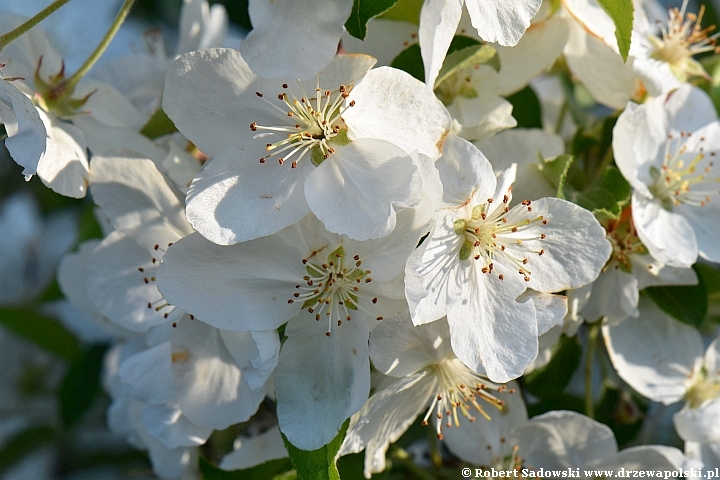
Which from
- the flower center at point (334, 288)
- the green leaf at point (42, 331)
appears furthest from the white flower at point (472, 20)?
the green leaf at point (42, 331)

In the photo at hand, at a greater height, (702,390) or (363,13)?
(363,13)

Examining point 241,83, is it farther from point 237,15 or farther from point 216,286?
point 237,15

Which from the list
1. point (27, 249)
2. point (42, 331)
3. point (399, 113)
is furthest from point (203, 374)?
point (27, 249)

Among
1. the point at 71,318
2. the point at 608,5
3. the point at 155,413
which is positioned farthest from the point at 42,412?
the point at 608,5

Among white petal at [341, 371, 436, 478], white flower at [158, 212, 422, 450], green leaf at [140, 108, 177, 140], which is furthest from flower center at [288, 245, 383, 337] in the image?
green leaf at [140, 108, 177, 140]

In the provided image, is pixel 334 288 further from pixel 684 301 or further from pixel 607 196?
pixel 684 301
